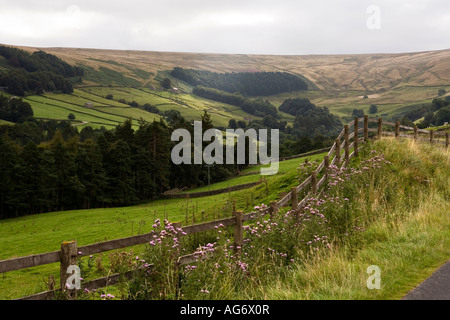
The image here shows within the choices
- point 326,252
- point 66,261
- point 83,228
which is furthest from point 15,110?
point 326,252

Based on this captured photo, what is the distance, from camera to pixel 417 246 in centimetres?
780

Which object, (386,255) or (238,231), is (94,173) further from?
(386,255)

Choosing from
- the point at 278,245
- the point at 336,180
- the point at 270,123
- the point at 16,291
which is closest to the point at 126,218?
the point at 16,291

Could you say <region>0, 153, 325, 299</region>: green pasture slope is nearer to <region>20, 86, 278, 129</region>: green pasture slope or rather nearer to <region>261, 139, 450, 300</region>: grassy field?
<region>261, 139, 450, 300</region>: grassy field

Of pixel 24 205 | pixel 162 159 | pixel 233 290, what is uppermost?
pixel 233 290

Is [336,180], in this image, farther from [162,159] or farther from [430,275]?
[162,159]

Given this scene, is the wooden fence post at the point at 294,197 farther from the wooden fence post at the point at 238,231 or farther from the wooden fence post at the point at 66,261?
the wooden fence post at the point at 66,261

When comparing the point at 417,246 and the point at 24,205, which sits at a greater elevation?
the point at 417,246

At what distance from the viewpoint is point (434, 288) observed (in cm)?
599

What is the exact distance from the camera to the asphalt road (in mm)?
5652

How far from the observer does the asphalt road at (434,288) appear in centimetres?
565

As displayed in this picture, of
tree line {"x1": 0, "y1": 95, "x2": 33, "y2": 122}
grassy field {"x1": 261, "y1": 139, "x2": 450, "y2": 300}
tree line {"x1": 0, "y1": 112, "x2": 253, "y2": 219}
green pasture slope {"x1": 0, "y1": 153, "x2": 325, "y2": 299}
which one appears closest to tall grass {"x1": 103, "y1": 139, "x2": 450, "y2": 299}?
grassy field {"x1": 261, "y1": 139, "x2": 450, "y2": 300}
